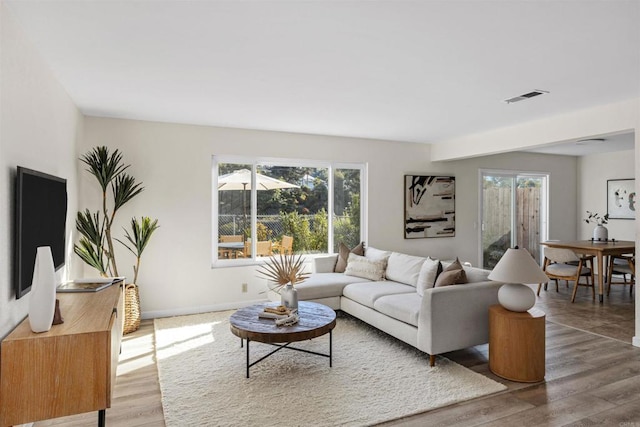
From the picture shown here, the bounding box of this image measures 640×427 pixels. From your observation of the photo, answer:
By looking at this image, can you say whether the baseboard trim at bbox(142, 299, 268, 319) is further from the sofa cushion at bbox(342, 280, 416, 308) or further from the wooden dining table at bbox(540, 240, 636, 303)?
the wooden dining table at bbox(540, 240, 636, 303)

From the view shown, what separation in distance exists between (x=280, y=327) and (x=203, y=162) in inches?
110

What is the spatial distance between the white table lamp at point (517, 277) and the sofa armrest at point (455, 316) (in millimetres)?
255

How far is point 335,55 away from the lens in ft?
9.34

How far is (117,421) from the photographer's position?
258 cm

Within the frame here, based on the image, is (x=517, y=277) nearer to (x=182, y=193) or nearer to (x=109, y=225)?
(x=182, y=193)

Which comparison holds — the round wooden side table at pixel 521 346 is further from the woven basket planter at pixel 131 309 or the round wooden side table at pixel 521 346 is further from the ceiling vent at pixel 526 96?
the woven basket planter at pixel 131 309

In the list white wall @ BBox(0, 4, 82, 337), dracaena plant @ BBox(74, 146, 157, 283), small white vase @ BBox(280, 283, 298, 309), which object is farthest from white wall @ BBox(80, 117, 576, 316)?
small white vase @ BBox(280, 283, 298, 309)

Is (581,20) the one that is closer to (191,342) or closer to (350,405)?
(350,405)

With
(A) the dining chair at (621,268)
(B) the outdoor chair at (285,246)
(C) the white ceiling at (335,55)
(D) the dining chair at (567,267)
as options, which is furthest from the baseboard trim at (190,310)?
(A) the dining chair at (621,268)

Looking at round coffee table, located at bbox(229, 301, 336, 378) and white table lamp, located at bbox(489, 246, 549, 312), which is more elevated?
white table lamp, located at bbox(489, 246, 549, 312)

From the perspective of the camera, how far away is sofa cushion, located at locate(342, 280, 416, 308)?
4.21m

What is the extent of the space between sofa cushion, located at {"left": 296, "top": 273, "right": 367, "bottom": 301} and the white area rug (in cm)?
63

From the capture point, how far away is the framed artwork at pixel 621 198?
7.38 metres

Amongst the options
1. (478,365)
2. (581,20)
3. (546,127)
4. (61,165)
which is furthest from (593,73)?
(61,165)
